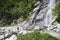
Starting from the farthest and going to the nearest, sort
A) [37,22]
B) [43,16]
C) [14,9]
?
[14,9], [43,16], [37,22]

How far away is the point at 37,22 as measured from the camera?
2481cm

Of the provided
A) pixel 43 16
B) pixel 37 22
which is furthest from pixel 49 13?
pixel 37 22

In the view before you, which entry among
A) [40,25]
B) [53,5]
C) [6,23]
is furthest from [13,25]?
[53,5]

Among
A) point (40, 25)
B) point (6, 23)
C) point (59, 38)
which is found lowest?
point (59, 38)

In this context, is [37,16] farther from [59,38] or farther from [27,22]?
[59,38]

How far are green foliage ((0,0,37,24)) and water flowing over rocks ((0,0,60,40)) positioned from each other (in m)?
0.84

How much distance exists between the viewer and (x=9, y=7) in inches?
1093

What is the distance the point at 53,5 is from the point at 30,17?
2.97 meters

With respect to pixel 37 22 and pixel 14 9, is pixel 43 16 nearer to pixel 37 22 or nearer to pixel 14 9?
pixel 37 22

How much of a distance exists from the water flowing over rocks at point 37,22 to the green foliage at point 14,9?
2.76 ft

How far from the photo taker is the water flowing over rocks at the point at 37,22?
72.5 feet

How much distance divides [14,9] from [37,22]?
3.64 metres

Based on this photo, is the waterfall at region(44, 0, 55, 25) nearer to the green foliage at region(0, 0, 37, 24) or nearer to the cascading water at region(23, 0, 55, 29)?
the cascading water at region(23, 0, 55, 29)

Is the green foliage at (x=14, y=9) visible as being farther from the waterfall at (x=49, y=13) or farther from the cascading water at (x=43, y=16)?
the waterfall at (x=49, y=13)
